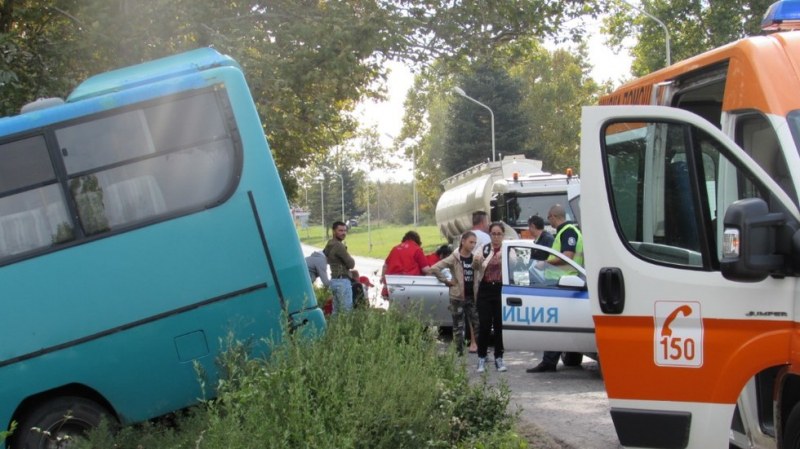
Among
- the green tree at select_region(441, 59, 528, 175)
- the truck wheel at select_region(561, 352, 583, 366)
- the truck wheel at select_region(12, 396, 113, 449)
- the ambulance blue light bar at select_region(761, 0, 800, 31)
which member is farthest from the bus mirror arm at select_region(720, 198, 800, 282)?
the green tree at select_region(441, 59, 528, 175)

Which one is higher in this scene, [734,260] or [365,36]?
[365,36]

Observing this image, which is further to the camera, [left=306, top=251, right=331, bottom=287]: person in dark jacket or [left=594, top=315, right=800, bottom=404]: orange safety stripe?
[left=306, top=251, right=331, bottom=287]: person in dark jacket

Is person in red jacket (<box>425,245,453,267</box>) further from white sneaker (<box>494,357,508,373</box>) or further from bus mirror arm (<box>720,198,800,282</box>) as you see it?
bus mirror arm (<box>720,198,800,282</box>)

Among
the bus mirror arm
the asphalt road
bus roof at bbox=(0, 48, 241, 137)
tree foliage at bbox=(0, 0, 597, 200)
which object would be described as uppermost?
tree foliage at bbox=(0, 0, 597, 200)

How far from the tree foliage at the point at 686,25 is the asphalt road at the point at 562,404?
23045 millimetres

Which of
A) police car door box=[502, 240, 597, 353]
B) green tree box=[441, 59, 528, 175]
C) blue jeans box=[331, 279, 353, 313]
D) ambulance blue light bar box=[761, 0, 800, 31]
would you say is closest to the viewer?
ambulance blue light bar box=[761, 0, 800, 31]

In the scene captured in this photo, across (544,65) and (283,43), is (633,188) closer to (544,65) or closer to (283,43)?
(283,43)

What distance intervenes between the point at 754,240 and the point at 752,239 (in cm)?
2

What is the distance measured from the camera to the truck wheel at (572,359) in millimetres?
13566

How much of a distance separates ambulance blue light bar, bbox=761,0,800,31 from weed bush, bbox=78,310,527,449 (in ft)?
9.63

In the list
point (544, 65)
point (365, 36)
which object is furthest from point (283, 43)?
point (544, 65)

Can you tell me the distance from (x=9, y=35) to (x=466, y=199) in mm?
17649

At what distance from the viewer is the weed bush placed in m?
5.60

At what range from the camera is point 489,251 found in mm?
12883
